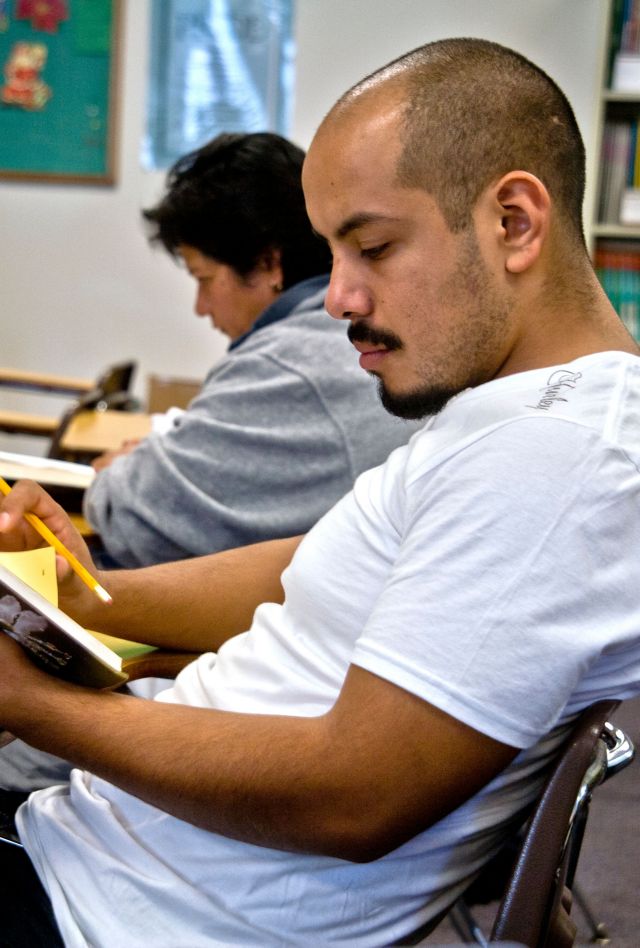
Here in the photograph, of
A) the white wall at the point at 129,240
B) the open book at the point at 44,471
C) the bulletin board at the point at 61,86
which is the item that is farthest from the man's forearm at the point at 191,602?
the bulletin board at the point at 61,86

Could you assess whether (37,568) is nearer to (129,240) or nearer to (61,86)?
(129,240)

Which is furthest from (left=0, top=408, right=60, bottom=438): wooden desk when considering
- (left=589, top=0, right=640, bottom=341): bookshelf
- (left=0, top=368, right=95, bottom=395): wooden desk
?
(left=589, top=0, right=640, bottom=341): bookshelf

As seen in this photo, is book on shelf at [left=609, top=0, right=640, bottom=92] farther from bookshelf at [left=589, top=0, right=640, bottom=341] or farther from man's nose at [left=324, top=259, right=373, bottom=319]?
man's nose at [left=324, top=259, right=373, bottom=319]

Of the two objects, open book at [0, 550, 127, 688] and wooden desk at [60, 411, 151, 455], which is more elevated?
open book at [0, 550, 127, 688]

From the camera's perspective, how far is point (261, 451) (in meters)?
1.72

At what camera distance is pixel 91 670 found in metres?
0.94

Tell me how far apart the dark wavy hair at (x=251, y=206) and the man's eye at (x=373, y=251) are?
1.01m

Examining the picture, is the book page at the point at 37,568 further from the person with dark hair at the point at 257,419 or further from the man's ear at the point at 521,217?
the person with dark hair at the point at 257,419

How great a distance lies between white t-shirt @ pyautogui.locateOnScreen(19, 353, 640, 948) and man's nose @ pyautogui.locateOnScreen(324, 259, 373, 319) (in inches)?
4.7

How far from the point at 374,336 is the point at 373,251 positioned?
0.07 m

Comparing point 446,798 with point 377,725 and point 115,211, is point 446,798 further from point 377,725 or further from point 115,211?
point 115,211

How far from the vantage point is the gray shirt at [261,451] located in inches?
67.0

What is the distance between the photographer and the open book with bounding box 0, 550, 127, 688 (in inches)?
33.2

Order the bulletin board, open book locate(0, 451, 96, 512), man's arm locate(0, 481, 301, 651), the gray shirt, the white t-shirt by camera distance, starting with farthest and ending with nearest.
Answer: the bulletin board → open book locate(0, 451, 96, 512) → the gray shirt → man's arm locate(0, 481, 301, 651) → the white t-shirt
